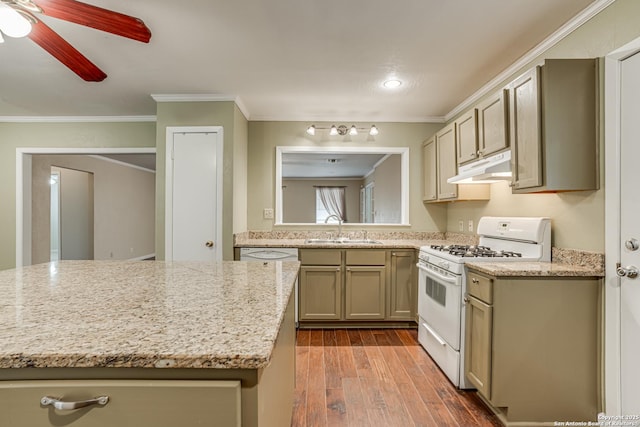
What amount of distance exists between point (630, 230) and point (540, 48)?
1.31 m

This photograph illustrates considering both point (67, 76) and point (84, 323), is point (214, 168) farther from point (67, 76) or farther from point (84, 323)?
point (84, 323)

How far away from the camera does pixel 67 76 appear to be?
2555mm

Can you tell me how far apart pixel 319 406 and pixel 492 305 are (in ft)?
3.87

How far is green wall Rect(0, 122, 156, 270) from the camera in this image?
3.61 meters

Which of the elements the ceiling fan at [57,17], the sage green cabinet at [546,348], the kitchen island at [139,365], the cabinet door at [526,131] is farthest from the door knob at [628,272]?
the ceiling fan at [57,17]

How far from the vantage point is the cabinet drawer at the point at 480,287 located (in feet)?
5.73

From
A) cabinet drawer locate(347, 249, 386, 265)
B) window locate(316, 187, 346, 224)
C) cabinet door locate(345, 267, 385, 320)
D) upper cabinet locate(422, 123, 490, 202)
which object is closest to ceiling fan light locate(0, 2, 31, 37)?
cabinet drawer locate(347, 249, 386, 265)

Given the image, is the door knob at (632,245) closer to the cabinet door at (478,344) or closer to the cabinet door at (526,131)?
the cabinet door at (526,131)

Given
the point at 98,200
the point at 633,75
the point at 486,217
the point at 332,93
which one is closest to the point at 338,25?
the point at 332,93

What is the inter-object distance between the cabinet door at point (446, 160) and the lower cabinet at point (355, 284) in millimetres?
669

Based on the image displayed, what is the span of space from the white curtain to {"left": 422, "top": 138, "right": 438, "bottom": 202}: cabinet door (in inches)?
108

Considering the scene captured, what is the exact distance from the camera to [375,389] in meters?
2.09

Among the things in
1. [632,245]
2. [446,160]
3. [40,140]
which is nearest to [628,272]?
[632,245]

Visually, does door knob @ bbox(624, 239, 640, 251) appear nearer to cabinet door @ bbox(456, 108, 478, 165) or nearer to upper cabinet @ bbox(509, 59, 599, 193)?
upper cabinet @ bbox(509, 59, 599, 193)
